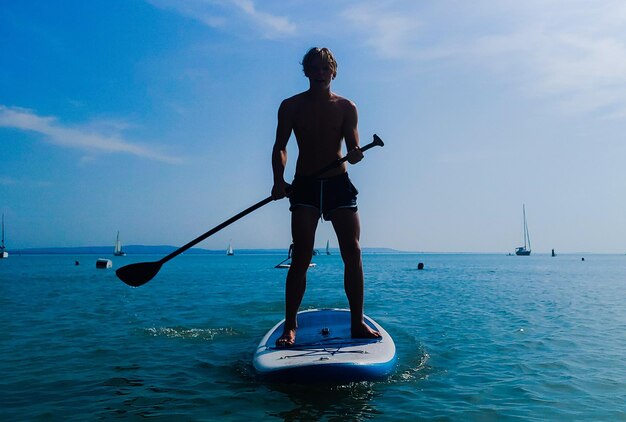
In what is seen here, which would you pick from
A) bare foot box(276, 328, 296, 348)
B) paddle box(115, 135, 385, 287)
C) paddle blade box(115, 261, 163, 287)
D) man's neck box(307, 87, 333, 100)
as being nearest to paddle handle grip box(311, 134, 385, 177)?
paddle box(115, 135, 385, 287)

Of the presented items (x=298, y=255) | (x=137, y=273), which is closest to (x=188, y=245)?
(x=137, y=273)

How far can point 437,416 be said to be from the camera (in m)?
3.95

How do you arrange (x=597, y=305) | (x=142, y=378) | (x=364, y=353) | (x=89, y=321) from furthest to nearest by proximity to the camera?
(x=597, y=305)
(x=89, y=321)
(x=142, y=378)
(x=364, y=353)

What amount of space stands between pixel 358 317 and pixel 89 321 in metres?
7.03

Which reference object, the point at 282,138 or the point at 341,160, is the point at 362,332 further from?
the point at 282,138

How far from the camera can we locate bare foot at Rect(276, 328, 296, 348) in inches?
198

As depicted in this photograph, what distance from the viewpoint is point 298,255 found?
508 cm

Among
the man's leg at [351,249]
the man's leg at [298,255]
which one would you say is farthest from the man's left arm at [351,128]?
the man's leg at [298,255]

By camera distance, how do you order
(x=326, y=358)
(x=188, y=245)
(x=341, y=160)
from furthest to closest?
(x=188, y=245), (x=341, y=160), (x=326, y=358)

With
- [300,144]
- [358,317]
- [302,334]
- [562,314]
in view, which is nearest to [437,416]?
[358,317]

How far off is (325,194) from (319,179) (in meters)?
0.17

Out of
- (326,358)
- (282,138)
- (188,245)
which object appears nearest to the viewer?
(326,358)

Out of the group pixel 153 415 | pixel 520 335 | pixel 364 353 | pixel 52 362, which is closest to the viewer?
pixel 153 415

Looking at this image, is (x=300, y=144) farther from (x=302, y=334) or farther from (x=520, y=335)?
(x=520, y=335)
